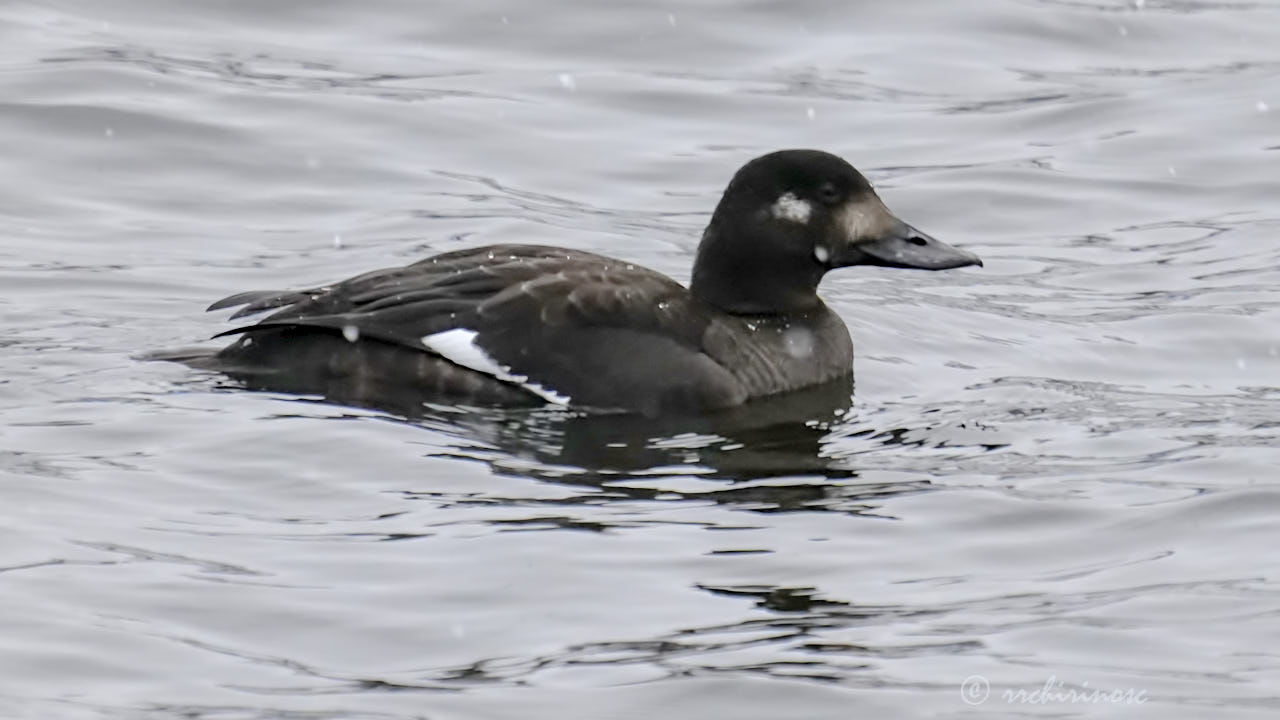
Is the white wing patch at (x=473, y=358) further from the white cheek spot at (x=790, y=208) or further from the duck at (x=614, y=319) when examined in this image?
the white cheek spot at (x=790, y=208)

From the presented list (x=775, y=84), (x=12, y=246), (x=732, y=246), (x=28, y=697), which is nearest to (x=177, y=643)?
(x=28, y=697)

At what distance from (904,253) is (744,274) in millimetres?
612

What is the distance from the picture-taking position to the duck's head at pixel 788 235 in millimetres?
8766

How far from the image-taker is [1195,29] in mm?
16281

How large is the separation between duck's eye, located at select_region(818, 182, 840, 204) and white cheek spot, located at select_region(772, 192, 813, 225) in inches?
2.4

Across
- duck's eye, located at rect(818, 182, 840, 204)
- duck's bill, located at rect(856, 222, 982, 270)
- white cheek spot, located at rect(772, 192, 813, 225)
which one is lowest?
duck's bill, located at rect(856, 222, 982, 270)

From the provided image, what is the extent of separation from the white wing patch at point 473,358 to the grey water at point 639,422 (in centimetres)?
19

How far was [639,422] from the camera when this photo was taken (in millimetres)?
8211

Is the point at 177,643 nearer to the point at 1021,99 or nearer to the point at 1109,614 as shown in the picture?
the point at 1109,614

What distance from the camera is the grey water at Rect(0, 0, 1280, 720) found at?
589 cm

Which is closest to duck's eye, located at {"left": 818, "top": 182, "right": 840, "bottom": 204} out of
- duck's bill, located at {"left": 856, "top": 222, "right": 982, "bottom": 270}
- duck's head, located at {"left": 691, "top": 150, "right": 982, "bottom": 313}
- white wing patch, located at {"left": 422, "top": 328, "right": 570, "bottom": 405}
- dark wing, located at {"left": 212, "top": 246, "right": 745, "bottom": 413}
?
duck's head, located at {"left": 691, "top": 150, "right": 982, "bottom": 313}

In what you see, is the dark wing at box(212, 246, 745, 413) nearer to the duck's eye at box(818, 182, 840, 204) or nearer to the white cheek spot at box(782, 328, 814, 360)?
the white cheek spot at box(782, 328, 814, 360)

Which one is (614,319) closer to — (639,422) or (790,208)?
(639,422)

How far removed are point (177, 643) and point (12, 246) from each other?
221 inches
